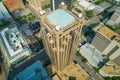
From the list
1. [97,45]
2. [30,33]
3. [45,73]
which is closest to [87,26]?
[97,45]

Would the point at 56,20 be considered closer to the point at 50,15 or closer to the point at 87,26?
the point at 50,15

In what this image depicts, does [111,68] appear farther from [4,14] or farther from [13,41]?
[4,14]

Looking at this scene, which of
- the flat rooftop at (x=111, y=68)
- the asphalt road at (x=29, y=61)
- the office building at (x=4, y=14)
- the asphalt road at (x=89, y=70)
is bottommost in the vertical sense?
the asphalt road at (x=89, y=70)

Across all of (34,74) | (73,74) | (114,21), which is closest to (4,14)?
(34,74)

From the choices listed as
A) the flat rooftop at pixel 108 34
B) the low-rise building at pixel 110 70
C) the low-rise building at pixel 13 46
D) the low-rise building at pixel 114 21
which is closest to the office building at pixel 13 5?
the low-rise building at pixel 13 46

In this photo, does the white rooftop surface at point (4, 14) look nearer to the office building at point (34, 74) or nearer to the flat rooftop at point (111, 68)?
the office building at point (34, 74)

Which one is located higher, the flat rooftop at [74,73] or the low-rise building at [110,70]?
the flat rooftop at [74,73]
